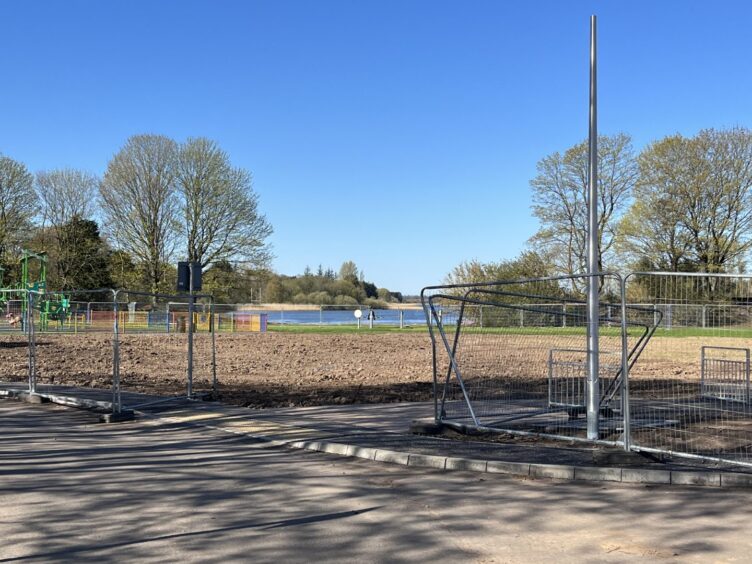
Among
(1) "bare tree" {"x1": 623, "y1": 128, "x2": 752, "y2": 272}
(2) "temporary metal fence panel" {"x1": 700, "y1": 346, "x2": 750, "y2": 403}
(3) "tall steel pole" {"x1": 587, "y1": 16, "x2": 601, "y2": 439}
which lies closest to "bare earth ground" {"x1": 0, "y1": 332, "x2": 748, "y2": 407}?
(2) "temporary metal fence panel" {"x1": 700, "y1": 346, "x2": 750, "y2": 403}

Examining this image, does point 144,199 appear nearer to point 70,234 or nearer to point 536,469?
point 70,234

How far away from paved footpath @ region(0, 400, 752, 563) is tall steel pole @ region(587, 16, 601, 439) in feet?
5.91

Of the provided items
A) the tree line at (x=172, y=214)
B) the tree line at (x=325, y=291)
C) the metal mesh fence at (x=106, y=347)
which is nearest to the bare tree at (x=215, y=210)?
the tree line at (x=172, y=214)

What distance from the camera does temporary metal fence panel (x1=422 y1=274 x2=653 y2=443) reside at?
32.6 feet

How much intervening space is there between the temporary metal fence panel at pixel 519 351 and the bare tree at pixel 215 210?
113 ft

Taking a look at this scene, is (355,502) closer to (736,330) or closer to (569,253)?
(736,330)

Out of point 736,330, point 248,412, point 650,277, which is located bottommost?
point 248,412

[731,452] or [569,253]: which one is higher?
[569,253]

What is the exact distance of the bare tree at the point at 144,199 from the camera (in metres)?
44.3

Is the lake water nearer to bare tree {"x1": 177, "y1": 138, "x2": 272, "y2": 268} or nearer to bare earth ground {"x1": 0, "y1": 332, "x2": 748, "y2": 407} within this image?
bare tree {"x1": 177, "y1": 138, "x2": 272, "y2": 268}

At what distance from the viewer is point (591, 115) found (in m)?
9.12

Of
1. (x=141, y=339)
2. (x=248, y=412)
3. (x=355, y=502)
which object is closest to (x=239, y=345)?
(x=141, y=339)

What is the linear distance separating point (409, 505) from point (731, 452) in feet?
13.9

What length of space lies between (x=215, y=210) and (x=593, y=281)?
125 feet
